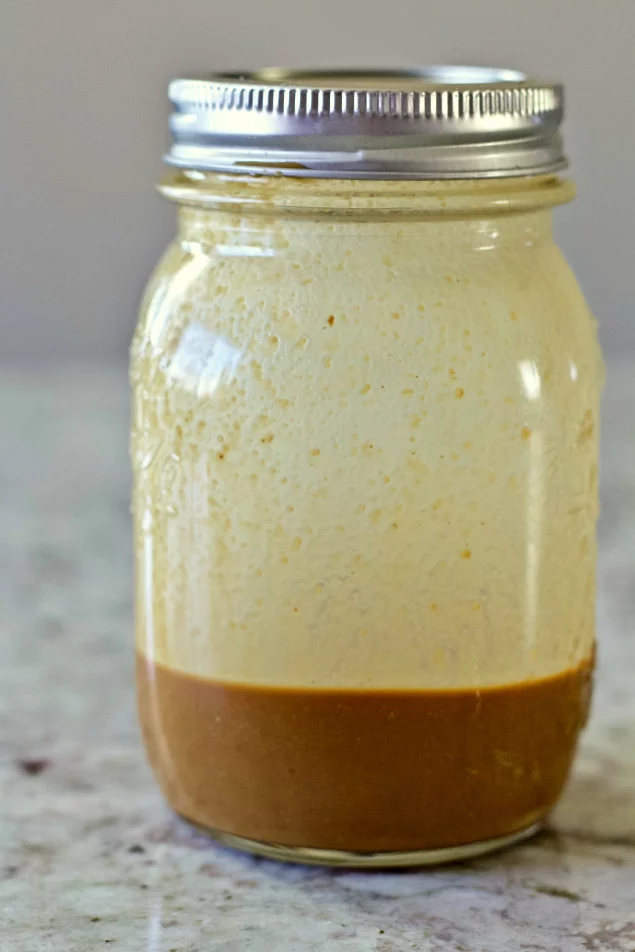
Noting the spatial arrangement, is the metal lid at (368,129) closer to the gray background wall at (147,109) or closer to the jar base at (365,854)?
the jar base at (365,854)

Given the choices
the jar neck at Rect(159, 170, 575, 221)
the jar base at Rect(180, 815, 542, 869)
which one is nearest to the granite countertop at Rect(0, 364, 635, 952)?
the jar base at Rect(180, 815, 542, 869)

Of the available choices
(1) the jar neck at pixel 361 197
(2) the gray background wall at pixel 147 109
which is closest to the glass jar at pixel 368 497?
(1) the jar neck at pixel 361 197

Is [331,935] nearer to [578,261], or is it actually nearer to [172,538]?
[172,538]

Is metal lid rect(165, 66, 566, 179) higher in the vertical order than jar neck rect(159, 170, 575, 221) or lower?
higher

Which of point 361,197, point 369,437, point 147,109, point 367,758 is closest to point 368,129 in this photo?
point 361,197

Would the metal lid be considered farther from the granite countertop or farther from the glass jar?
the granite countertop
